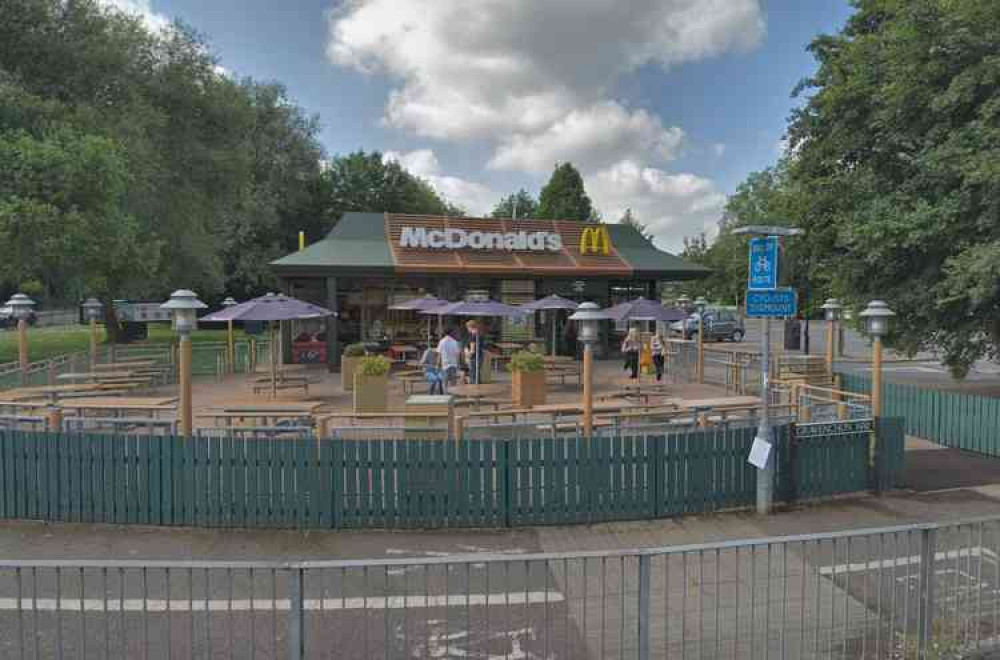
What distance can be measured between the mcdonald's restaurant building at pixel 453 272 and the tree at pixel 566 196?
114 feet

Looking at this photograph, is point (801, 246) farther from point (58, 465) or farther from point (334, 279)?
point (58, 465)

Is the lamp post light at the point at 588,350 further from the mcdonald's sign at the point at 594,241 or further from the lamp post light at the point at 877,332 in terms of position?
the mcdonald's sign at the point at 594,241

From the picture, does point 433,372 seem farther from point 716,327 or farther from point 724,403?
point 716,327

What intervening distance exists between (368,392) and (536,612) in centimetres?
847

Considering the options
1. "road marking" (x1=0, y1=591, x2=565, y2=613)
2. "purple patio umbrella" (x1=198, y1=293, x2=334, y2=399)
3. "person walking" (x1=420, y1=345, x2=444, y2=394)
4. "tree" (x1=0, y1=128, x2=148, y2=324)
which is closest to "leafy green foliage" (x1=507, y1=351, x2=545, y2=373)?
"person walking" (x1=420, y1=345, x2=444, y2=394)

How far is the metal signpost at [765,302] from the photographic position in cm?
729

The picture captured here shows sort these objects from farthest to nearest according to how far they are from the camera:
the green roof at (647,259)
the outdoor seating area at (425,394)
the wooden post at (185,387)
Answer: the green roof at (647,259) → the outdoor seating area at (425,394) → the wooden post at (185,387)

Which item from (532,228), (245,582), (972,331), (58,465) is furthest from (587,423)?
(532,228)

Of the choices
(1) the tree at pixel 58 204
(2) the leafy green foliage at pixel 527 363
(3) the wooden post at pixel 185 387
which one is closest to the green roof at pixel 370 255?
(1) the tree at pixel 58 204

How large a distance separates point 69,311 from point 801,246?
251ft

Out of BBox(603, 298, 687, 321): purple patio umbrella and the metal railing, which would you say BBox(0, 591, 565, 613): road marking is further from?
BBox(603, 298, 687, 321): purple patio umbrella

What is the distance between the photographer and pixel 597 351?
24.6 meters

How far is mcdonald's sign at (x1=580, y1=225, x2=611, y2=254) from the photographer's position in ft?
76.8

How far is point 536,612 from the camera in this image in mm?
5133
